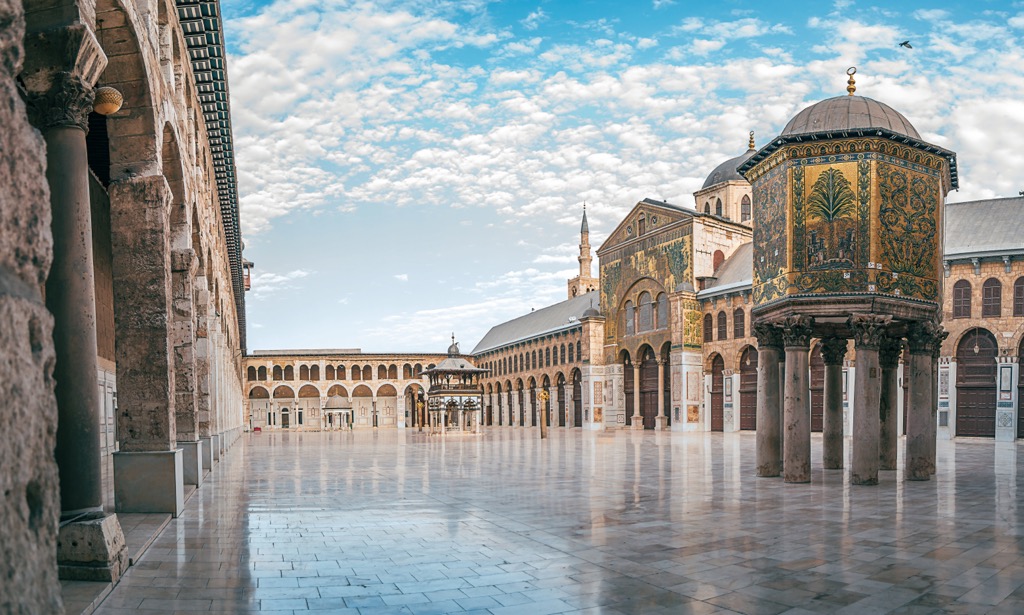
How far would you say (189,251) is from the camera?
12820mm

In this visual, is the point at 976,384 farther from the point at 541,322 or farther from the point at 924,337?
the point at 541,322

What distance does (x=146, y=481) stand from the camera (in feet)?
33.0

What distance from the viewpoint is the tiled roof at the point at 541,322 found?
61500 mm

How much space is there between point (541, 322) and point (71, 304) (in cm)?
6420

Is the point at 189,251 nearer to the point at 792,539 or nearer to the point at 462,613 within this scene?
the point at 462,613

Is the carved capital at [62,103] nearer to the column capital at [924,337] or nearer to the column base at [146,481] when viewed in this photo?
the column base at [146,481]

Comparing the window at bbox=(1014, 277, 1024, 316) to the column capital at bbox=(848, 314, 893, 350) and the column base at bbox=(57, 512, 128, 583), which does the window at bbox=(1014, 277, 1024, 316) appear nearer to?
the column capital at bbox=(848, 314, 893, 350)

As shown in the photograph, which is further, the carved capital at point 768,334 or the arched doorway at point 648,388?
the arched doorway at point 648,388

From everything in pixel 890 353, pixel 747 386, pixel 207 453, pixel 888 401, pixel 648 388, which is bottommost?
Answer: pixel 648 388

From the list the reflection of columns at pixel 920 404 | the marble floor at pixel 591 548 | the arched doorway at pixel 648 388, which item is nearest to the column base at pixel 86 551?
the marble floor at pixel 591 548

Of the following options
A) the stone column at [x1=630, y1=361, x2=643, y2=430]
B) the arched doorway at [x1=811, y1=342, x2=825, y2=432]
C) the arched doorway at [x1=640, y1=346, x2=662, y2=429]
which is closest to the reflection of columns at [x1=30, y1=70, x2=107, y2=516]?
the arched doorway at [x1=811, y1=342, x2=825, y2=432]

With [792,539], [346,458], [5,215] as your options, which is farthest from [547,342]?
[5,215]

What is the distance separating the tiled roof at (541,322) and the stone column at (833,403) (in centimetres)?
3726

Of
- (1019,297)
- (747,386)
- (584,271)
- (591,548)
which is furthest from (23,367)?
(584,271)
